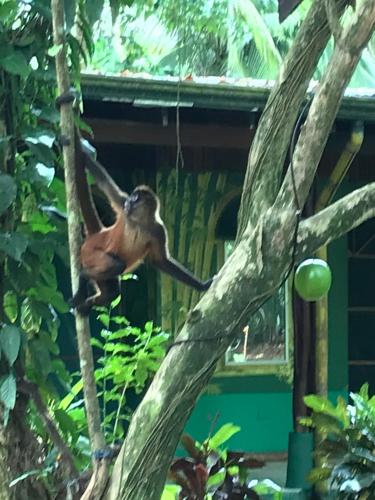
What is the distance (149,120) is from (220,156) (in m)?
1.35

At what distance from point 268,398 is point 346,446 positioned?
1922mm

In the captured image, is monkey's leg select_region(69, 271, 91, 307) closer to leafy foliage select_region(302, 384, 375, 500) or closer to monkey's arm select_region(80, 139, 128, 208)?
monkey's arm select_region(80, 139, 128, 208)

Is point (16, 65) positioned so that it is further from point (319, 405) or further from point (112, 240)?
point (319, 405)

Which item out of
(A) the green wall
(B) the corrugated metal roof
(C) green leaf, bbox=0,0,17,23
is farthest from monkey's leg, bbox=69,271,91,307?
(A) the green wall

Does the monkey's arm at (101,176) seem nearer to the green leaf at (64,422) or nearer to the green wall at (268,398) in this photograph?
the green leaf at (64,422)

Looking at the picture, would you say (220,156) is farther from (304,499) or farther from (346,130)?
(304,499)

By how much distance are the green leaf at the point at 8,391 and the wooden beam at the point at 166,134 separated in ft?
9.72

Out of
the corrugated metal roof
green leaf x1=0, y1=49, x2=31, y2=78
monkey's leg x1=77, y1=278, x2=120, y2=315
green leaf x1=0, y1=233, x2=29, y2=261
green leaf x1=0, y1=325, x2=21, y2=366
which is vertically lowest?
monkey's leg x1=77, y1=278, x2=120, y2=315

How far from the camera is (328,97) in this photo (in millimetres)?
2787

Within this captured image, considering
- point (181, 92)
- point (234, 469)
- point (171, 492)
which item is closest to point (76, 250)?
point (171, 492)

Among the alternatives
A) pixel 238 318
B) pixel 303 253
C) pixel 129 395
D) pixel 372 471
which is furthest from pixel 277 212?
pixel 129 395

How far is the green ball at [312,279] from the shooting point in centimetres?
308

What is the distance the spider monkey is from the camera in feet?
10.3

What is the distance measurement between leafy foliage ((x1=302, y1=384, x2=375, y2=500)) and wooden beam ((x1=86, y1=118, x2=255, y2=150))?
1805mm
